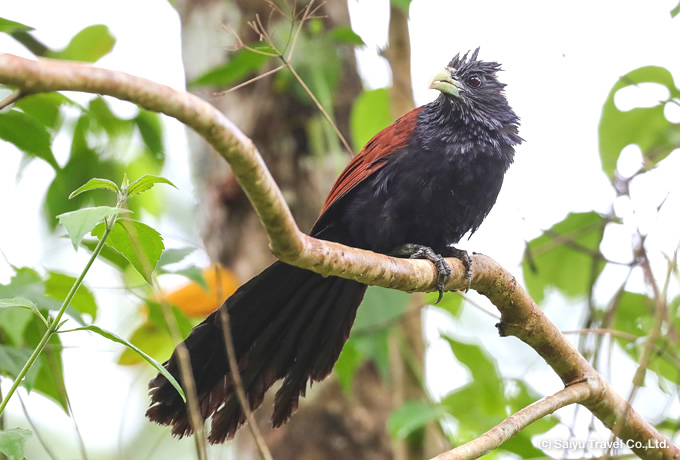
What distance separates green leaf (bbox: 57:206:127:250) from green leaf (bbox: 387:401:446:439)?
5.19ft

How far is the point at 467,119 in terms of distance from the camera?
286cm

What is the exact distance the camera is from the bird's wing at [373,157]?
2676 mm

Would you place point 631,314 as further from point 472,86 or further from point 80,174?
point 80,174

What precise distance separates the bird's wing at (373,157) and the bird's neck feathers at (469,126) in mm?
72

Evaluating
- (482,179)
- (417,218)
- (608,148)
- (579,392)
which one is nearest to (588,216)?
(608,148)

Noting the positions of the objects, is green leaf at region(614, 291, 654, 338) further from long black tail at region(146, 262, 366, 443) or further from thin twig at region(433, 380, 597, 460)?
long black tail at region(146, 262, 366, 443)

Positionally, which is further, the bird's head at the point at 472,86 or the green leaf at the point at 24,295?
the bird's head at the point at 472,86

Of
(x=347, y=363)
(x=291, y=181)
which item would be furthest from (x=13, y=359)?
(x=291, y=181)

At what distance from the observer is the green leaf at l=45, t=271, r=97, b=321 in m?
2.20

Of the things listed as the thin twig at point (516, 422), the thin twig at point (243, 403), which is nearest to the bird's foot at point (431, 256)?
the thin twig at point (516, 422)

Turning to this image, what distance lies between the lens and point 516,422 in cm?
181

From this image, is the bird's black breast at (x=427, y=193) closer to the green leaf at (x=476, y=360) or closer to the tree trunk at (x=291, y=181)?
the green leaf at (x=476, y=360)

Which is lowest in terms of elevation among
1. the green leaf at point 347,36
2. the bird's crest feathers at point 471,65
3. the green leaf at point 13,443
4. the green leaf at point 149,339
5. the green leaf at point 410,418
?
the green leaf at point 410,418

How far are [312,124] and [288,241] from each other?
2.50m
